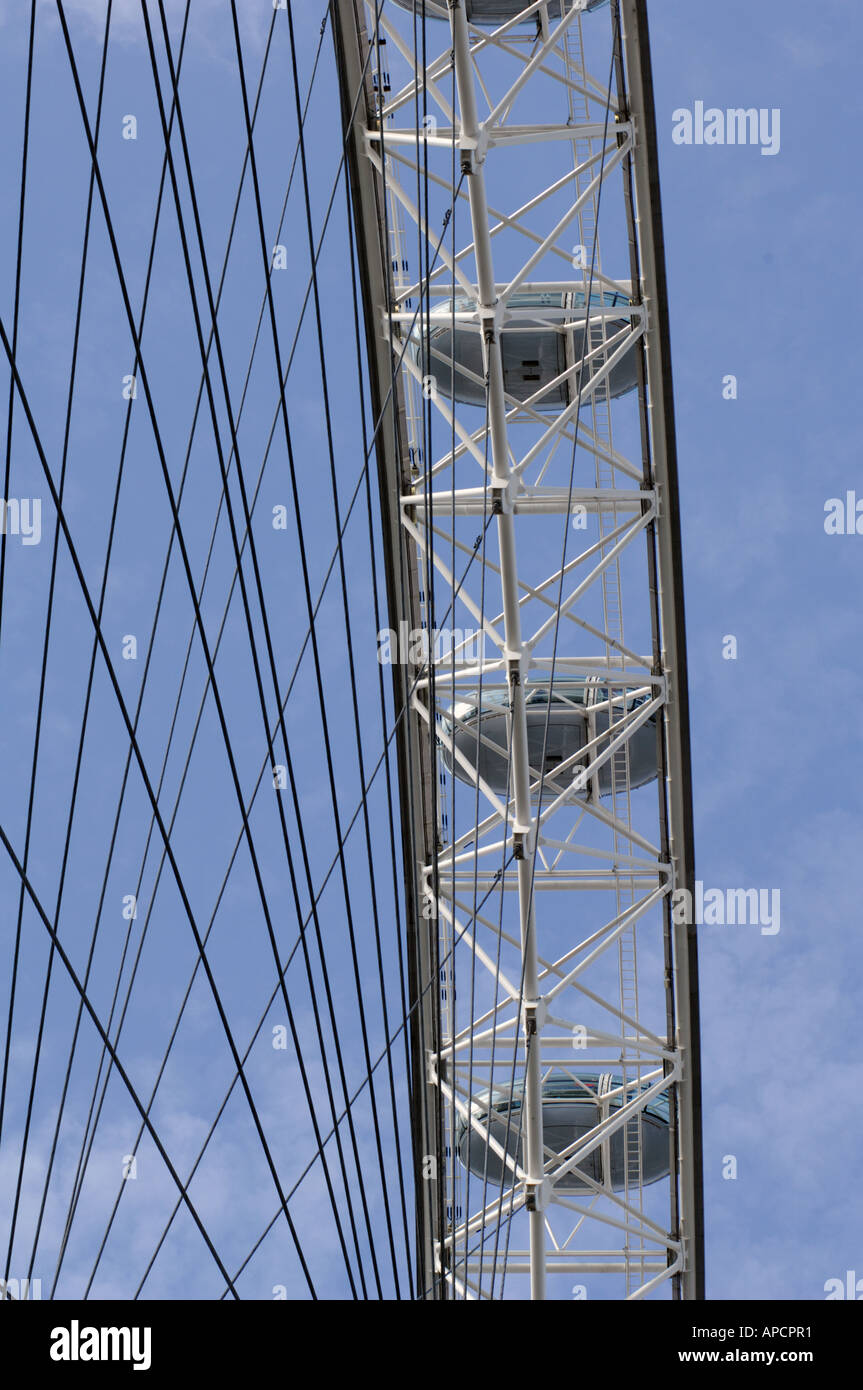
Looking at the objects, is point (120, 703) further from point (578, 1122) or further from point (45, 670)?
point (578, 1122)

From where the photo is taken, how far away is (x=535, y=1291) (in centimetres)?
2427

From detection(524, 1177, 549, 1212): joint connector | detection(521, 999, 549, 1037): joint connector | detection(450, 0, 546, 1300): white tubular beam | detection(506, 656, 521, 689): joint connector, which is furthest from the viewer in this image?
detection(524, 1177, 549, 1212): joint connector

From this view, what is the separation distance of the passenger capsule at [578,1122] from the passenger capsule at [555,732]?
4.78 m

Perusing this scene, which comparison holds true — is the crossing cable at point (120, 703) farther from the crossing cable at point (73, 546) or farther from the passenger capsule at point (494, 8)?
the passenger capsule at point (494, 8)

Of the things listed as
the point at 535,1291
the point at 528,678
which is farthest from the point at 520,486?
the point at 535,1291

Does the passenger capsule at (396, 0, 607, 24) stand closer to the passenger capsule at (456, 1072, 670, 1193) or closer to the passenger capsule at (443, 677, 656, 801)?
the passenger capsule at (443, 677, 656, 801)

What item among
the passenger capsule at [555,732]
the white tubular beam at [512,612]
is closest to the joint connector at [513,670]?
the white tubular beam at [512,612]

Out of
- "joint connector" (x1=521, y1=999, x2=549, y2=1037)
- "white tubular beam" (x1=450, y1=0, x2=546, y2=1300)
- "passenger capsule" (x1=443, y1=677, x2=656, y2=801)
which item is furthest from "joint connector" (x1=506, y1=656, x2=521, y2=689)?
"joint connector" (x1=521, y1=999, x2=549, y2=1037)

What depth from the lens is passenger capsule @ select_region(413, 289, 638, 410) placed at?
23.4 metres

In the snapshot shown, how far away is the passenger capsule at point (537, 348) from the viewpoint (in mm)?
23375

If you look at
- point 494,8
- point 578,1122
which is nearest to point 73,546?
point 494,8

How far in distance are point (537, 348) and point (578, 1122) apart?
12.3 meters

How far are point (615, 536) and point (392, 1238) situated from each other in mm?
11149

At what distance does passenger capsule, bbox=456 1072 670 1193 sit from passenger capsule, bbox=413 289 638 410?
36.1 feet
